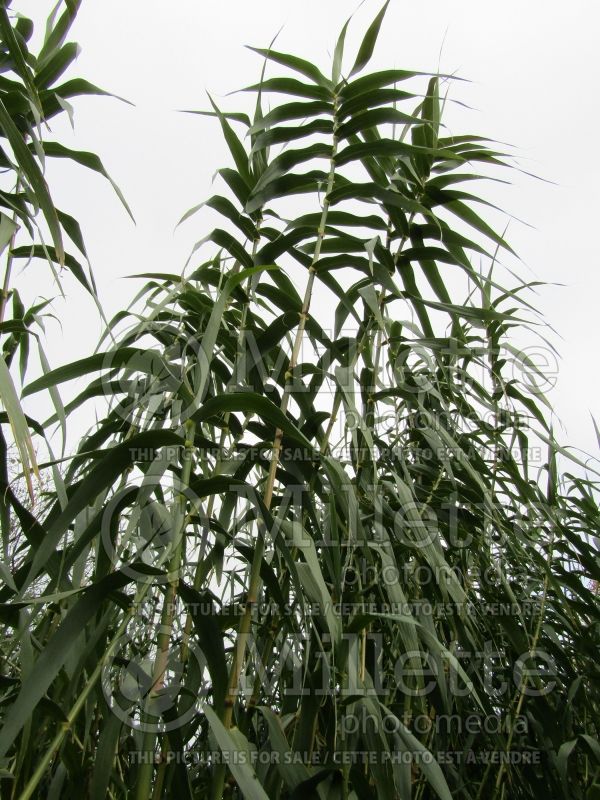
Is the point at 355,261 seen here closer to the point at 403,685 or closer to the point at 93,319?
the point at 93,319

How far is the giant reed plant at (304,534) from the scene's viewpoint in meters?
0.62

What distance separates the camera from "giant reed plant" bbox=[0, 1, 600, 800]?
0.62 meters

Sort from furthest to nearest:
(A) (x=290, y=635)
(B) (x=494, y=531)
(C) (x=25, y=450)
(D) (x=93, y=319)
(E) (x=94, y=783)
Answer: (B) (x=494, y=531) → (D) (x=93, y=319) → (A) (x=290, y=635) → (E) (x=94, y=783) → (C) (x=25, y=450)

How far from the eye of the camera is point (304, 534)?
666 mm

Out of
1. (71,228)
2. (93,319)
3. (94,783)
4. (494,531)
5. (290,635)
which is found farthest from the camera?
(494,531)

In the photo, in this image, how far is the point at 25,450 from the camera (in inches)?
16.2

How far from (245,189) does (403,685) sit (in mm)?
657

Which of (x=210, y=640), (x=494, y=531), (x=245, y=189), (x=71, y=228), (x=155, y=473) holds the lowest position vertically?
(x=210, y=640)

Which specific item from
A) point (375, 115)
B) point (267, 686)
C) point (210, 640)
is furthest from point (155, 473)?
point (375, 115)

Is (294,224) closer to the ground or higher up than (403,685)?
higher up

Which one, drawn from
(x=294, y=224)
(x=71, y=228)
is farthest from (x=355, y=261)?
(x=71, y=228)

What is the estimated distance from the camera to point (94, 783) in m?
0.58

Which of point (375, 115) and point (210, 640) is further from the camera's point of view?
point (375, 115)

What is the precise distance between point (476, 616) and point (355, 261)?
575 mm
